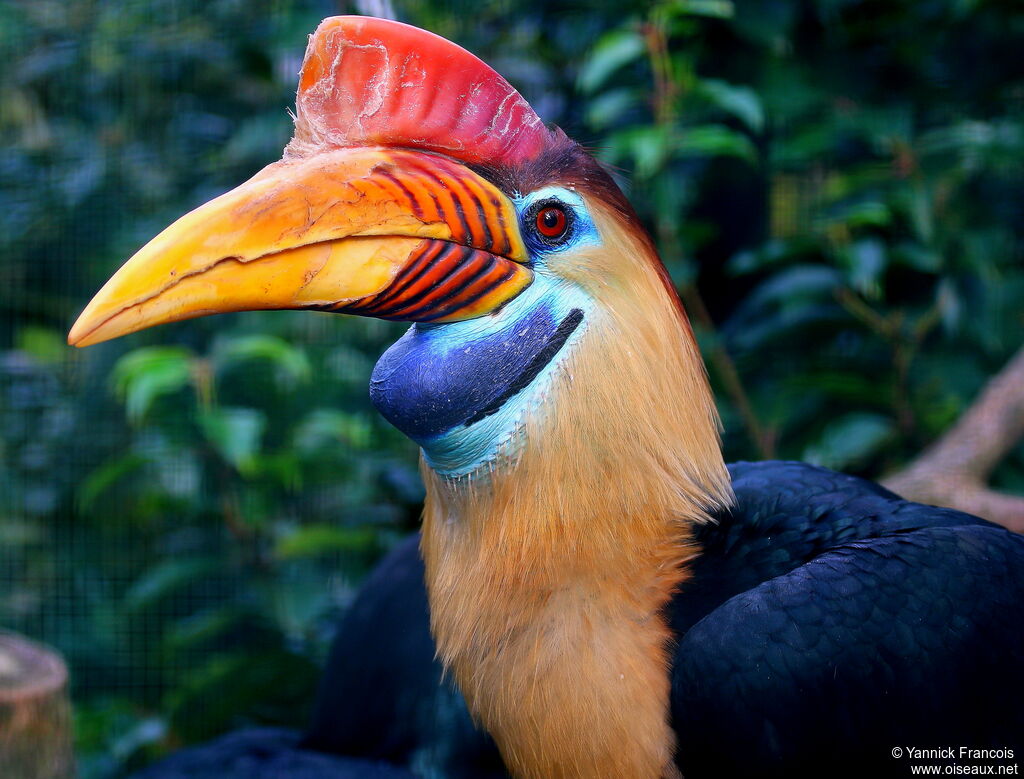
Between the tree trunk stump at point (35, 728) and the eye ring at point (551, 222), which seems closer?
the eye ring at point (551, 222)

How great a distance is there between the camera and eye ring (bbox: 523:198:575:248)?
4.21ft

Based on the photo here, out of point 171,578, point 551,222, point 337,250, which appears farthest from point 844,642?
point 171,578

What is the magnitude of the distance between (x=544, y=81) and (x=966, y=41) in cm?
102

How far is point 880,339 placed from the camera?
242cm

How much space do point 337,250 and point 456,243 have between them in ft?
0.46

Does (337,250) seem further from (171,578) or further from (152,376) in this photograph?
(171,578)

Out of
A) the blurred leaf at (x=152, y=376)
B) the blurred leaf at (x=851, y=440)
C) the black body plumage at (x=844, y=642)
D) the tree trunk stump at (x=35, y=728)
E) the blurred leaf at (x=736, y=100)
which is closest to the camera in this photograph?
the black body plumage at (x=844, y=642)

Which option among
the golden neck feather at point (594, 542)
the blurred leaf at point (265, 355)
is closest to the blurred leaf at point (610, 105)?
the blurred leaf at point (265, 355)

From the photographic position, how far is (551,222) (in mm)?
1284

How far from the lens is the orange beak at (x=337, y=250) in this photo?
110 cm

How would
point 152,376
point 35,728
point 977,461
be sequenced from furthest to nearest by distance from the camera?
point 977,461 < point 152,376 < point 35,728

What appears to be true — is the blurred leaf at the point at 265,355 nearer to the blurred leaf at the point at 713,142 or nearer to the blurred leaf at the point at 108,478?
the blurred leaf at the point at 108,478

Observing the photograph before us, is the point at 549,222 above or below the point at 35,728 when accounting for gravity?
above

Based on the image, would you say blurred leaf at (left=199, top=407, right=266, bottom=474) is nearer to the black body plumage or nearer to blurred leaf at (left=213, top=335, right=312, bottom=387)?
blurred leaf at (left=213, top=335, right=312, bottom=387)
